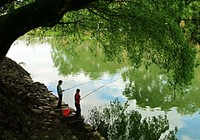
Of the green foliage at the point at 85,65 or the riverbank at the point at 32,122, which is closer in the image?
the riverbank at the point at 32,122

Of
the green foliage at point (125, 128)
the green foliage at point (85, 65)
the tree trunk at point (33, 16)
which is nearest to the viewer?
the tree trunk at point (33, 16)

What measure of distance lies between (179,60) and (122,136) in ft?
12.7

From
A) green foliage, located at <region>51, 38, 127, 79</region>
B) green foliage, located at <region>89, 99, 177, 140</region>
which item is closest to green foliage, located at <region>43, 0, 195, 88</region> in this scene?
green foliage, located at <region>89, 99, 177, 140</region>

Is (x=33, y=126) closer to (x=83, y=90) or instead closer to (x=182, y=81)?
(x=182, y=81)

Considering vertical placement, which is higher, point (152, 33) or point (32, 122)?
point (152, 33)

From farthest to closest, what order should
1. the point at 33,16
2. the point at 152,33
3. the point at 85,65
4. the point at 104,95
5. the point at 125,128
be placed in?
the point at 85,65 → the point at 104,95 → the point at 125,128 → the point at 152,33 → the point at 33,16

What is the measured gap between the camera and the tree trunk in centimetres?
891

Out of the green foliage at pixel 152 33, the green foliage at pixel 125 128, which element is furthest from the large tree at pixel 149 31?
the green foliage at pixel 125 128

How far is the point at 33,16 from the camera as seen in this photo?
30.1ft

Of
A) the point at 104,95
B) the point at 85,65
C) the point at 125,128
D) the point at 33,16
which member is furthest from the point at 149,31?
the point at 85,65

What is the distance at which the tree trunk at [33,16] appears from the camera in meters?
8.91

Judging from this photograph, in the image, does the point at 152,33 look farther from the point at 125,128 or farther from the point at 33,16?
the point at 33,16

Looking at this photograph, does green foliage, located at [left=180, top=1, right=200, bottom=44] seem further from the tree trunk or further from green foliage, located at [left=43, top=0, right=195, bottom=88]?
the tree trunk

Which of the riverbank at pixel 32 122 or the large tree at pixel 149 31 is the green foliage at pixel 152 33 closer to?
the large tree at pixel 149 31
